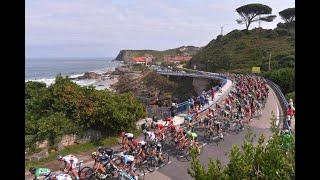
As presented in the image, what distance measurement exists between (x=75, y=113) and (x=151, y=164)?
6.99 meters

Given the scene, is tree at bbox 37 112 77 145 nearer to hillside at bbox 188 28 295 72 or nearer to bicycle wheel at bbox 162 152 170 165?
bicycle wheel at bbox 162 152 170 165

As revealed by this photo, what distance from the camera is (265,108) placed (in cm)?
2441

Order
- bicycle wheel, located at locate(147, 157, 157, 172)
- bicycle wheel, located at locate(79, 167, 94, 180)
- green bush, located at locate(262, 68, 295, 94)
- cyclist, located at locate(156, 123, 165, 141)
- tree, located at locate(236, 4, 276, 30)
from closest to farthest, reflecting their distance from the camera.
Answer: bicycle wheel, located at locate(79, 167, 94, 180) < bicycle wheel, located at locate(147, 157, 157, 172) < cyclist, located at locate(156, 123, 165, 141) < green bush, located at locate(262, 68, 295, 94) < tree, located at locate(236, 4, 276, 30)

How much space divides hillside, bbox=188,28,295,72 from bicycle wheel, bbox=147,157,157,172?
48040mm

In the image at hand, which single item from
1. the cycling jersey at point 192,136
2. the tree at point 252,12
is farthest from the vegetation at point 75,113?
the tree at point 252,12

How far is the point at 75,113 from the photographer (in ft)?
60.1

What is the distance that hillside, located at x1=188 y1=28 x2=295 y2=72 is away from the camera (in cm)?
6676

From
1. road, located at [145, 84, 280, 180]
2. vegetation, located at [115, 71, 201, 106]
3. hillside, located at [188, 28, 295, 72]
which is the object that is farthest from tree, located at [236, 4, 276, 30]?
road, located at [145, 84, 280, 180]

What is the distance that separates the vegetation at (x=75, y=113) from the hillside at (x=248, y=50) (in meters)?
42.1

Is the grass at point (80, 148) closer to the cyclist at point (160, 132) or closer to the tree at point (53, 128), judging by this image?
the tree at point (53, 128)

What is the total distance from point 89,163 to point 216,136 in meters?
5.22

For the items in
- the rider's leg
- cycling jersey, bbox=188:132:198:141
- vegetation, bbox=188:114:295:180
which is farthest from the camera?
cycling jersey, bbox=188:132:198:141
